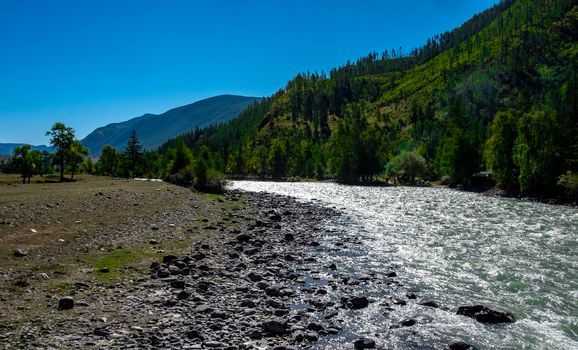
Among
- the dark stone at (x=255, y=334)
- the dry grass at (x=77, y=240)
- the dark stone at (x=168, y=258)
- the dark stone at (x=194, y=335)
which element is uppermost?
the dry grass at (x=77, y=240)

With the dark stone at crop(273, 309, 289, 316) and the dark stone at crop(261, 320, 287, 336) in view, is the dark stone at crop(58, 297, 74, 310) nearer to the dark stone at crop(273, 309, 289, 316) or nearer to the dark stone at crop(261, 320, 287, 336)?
the dark stone at crop(261, 320, 287, 336)

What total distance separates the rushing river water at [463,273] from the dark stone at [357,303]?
0.35m

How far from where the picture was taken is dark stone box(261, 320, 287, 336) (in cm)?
1516

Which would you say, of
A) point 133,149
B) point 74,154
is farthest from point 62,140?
point 133,149

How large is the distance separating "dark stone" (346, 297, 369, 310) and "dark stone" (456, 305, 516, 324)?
4228 millimetres

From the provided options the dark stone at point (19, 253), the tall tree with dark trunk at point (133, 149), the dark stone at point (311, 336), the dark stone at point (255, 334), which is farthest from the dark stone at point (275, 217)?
the tall tree with dark trunk at point (133, 149)

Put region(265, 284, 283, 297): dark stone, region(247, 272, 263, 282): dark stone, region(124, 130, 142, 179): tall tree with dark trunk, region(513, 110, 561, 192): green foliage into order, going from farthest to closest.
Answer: region(124, 130, 142, 179): tall tree with dark trunk, region(513, 110, 561, 192): green foliage, region(247, 272, 263, 282): dark stone, region(265, 284, 283, 297): dark stone

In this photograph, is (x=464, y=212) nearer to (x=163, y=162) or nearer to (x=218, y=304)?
(x=218, y=304)

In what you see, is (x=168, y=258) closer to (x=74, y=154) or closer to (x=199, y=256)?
(x=199, y=256)

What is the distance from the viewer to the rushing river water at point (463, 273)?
15992mm

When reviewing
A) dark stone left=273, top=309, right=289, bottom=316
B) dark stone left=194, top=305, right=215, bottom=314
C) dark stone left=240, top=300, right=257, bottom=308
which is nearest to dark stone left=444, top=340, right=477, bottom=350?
dark stone left=273, top=309, right=289, bottom=316

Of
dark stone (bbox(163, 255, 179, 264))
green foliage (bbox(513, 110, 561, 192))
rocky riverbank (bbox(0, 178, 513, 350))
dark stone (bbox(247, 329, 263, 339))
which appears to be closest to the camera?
rocky riverbank (bbox(0, 178, 513, 350))

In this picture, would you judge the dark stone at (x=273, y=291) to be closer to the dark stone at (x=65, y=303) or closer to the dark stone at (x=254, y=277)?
the dark stone at (x=254, y=277)

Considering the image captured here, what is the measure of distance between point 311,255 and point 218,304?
497 inches
